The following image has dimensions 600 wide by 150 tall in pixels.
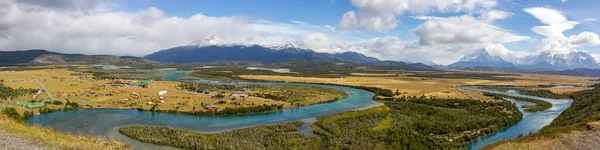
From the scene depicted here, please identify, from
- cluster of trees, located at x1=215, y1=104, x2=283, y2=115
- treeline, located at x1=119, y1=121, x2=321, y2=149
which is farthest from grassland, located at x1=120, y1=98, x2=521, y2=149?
cluster of trees, located at x1=215, y1=104, x2=283, y2=115

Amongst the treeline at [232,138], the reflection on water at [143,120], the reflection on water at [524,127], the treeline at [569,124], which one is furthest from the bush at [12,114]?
the reflection on water at [524,127]

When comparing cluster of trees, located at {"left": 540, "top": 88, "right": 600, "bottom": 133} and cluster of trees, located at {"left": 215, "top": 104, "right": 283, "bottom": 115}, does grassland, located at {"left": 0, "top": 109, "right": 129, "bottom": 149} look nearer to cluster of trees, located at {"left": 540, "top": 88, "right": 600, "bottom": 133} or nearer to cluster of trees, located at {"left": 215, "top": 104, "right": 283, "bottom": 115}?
cluster of trees, located at {"left": 540, "top": 88, "right": 600, "bottom": 133}

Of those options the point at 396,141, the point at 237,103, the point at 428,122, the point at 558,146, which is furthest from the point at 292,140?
the point at 237,103

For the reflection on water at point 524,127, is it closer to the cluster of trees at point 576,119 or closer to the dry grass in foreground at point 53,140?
the cluster of trees at point 576,119

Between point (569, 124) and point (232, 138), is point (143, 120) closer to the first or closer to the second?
point (232, 138)

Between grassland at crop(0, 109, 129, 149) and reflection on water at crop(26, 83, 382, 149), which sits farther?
reflection on water at crop(26, 83, 382, 149)

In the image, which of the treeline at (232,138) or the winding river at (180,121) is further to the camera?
the winding river at (180,121)
